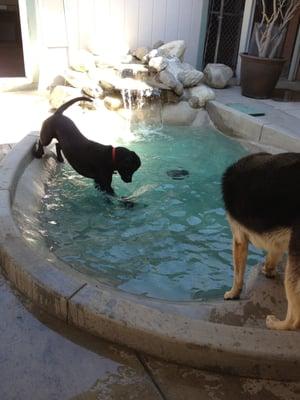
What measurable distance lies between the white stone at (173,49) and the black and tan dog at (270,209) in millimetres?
6054

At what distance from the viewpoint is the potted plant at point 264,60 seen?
22.3 feet

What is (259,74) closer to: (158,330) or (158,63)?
(158,63)

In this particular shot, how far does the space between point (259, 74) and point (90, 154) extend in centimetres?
445

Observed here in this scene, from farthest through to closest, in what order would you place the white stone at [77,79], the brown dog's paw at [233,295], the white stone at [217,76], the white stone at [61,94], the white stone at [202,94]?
the white stone at [217,76] → the white stone at [202,94] → the white stone at [77,79] → the white stone at [61,94] → the brown dog's paw at [233,295]

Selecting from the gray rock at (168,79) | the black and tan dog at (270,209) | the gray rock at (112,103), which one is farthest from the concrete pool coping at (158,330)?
the gray rock at (168,79)

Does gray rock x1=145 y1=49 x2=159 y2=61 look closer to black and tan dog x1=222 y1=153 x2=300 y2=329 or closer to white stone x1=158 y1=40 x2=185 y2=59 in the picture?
white stone x1=158 y1=40 x2=185 y2=59

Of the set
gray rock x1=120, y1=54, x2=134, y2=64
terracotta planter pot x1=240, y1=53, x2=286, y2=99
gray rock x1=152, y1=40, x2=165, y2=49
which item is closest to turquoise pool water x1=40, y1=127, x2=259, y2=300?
terracotta planter pot x1=240, y1=53, x2=286, y2=99

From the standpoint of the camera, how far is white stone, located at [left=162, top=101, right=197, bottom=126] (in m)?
6.77

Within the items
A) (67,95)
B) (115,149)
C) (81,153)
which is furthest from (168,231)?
(67,95)

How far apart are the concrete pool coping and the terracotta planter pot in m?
5.86

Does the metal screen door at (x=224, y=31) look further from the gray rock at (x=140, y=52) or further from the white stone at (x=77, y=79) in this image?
the white stone at (x=77, y=79)

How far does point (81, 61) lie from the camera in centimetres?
716

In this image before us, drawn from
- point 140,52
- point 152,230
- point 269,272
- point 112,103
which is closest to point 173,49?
point 140,52

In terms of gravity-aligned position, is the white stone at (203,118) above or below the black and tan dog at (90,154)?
below
